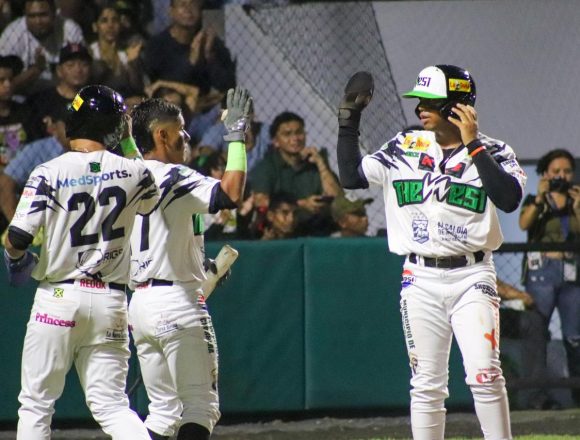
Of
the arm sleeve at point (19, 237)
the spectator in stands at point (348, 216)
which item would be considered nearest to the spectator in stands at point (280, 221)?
the spectator in stands at point (348, 216)

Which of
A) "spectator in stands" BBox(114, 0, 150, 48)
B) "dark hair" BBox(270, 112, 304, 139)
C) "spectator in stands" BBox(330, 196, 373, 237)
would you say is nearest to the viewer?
"spectator in stands" BBox(330, 196, 373, 237)

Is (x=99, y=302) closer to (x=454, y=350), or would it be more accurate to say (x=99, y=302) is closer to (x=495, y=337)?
(x=495, y=337)

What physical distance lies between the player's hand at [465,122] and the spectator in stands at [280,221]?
3385 millimetres

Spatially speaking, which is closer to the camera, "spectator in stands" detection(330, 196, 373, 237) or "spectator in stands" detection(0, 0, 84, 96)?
"spectator in stands" detection(330, 196, 373, 237)

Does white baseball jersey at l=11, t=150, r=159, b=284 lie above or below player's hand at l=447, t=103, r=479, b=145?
below

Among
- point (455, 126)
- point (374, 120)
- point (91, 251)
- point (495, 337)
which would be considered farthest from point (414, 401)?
point (374, 120)

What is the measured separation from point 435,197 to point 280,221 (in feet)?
11.1

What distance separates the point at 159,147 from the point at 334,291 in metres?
2.81

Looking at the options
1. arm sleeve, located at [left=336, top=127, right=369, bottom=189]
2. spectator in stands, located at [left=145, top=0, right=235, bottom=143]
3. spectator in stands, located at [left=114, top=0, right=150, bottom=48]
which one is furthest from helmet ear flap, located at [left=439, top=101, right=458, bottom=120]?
spectator in stands, located at [left=114, top=0, right=150, bottom=48]

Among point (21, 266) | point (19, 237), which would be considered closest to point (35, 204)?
point (19, 237)

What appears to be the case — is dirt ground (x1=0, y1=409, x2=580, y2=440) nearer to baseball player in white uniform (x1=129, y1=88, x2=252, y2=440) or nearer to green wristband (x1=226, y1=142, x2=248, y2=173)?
baseball player in white uniform (x1=129, y1=88, x2=252, y2=440)

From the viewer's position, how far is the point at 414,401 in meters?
4.98

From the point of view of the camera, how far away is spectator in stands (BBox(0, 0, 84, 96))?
8.98 metres

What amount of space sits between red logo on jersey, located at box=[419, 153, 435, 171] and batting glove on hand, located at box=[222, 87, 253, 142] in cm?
88
